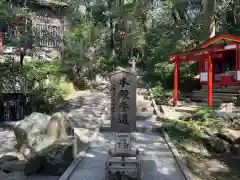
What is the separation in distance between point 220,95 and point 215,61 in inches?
212

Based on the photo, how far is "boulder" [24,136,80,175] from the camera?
8164 mm

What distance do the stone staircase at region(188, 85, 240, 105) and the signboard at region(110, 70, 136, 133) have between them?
10.3 meters

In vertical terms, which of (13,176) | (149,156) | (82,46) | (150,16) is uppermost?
(150,16)

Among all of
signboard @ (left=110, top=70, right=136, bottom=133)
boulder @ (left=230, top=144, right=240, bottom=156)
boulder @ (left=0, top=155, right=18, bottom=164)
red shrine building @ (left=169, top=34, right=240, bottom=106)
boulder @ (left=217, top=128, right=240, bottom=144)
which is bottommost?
boulder @ (left=0, top=155, right=18, bottom=164)

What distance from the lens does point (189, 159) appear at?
856cm

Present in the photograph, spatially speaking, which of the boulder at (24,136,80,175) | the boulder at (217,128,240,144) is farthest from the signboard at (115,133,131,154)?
the boulder at (217,128,240,144)

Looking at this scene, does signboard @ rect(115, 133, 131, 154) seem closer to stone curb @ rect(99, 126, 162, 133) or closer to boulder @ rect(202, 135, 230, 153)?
boulder @ rect(202, 135, 230, 153)

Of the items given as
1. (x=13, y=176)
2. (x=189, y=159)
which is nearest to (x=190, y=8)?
(x=189, y=159)

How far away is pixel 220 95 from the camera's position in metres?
16.7

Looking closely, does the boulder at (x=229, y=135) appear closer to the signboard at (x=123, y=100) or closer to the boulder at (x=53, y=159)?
the signboard at (x=123, y=100)

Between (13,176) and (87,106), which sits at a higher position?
(87,106)

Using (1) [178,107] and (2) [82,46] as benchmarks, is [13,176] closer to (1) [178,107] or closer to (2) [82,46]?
(1) [178,107]

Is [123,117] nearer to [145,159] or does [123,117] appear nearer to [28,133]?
[145,159]

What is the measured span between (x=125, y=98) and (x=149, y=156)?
2552 millimetres
